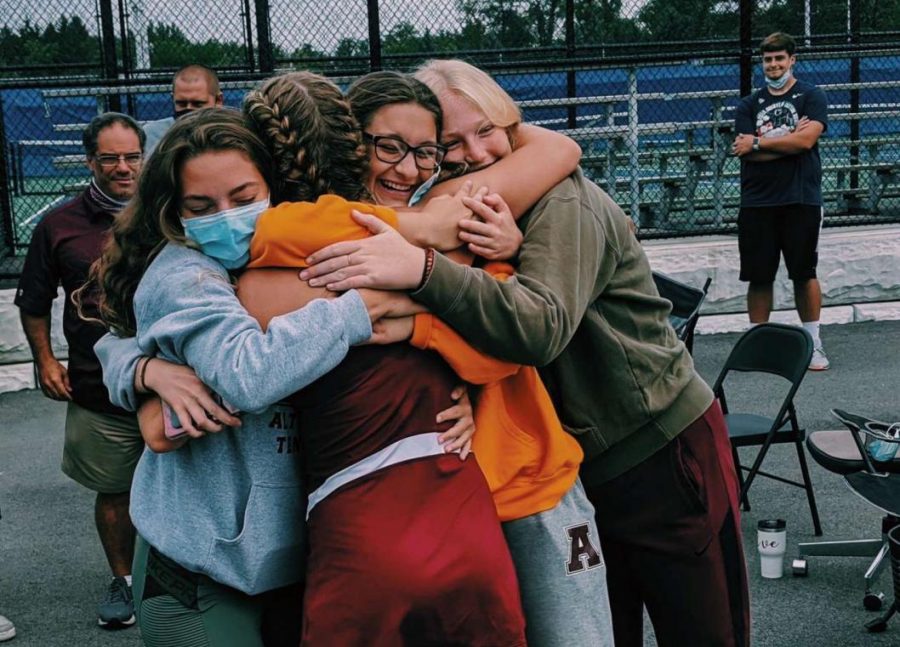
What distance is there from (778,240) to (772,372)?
3331 mm

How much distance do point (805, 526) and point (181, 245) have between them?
393cm

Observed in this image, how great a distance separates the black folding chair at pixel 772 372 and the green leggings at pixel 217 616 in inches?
123

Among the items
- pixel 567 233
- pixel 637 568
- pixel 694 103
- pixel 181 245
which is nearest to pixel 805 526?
pixel 637 568

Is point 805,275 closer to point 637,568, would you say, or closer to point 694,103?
point 694,103

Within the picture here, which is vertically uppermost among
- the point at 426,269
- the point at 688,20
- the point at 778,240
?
the point at 688,20

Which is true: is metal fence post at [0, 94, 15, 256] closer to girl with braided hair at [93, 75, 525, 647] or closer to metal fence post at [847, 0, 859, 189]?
metal fence post at [847, 0, 859, 189]

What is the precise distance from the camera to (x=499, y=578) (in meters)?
2.04

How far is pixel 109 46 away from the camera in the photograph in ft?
28.9

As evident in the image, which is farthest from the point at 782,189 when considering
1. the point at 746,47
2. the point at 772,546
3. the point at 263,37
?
the point at 772,546

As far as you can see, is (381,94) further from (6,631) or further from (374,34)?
(374,34)

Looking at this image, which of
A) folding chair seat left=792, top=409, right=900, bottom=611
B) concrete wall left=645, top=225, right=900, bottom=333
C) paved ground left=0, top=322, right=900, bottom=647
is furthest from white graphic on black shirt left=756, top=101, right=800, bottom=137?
folding chair seat left=792, top=409, right=900, bottom=611

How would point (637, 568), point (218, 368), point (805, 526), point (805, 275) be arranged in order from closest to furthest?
point (218, 368)
point (637, 568)
point (805, 526)
point (805, 275)

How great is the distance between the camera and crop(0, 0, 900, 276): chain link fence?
9031 millimetres

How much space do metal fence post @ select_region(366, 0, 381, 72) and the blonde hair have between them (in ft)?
22.3
